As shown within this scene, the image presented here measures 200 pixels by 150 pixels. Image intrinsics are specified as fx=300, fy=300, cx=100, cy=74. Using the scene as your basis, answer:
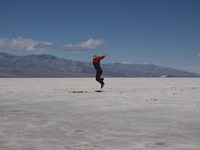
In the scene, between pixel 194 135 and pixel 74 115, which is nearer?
pixel 194 135

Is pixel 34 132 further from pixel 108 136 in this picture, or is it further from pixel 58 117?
pixel 58 117

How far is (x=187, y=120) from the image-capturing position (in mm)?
7418

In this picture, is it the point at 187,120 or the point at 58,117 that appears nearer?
the point at 187,120

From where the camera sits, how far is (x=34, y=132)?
5.87 metres

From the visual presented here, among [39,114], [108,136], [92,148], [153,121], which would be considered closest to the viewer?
[92,148]

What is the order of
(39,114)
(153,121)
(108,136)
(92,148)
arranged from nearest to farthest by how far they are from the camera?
(92,148) → (108,136) → (153,121) → (39,114)

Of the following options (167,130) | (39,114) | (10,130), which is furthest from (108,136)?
(39,114)

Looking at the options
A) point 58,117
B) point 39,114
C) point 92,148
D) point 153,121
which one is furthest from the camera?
point 39,114

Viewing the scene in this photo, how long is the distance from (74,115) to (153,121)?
7.39 ft

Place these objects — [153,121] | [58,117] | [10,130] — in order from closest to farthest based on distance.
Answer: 1. [10,130]
2. [153,121]
3. [58,117]

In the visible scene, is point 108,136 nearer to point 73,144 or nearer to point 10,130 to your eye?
point 73,144

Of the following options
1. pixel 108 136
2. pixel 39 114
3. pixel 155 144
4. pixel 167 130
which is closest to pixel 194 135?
pixel 167 130

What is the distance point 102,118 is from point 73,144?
113 inches

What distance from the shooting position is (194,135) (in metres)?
5.66
